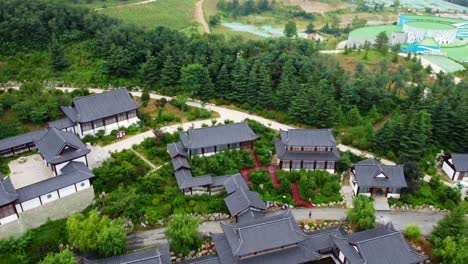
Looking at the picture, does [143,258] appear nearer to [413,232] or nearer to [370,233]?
[370,233]

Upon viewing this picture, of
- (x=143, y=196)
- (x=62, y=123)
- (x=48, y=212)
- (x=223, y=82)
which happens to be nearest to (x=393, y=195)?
(x=143, y=196)

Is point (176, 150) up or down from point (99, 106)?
down

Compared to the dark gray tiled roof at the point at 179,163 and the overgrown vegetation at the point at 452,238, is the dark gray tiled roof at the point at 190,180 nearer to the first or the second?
the dark gray tiled roof at the point at 179,163

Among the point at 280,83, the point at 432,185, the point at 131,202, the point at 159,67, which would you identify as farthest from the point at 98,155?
the point at 432,185

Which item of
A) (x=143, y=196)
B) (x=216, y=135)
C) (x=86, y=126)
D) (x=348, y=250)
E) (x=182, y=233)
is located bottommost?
(x=348, y=250)

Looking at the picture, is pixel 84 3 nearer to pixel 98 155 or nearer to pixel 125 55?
pixel 125 55

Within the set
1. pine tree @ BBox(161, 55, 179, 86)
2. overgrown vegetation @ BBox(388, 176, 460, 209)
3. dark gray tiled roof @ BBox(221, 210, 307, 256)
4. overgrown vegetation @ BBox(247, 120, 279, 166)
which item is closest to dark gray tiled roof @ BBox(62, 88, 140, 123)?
pine tree @ BBox(161, 55, 179, 86)

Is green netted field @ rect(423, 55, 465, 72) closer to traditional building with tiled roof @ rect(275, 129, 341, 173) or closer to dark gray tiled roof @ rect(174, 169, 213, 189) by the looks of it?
traditional building with tiled roof @ rect(275, 129, 341, 173)
